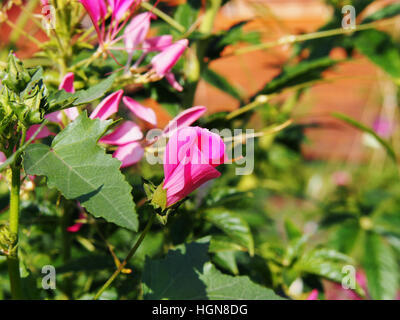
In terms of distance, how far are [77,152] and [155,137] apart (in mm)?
135

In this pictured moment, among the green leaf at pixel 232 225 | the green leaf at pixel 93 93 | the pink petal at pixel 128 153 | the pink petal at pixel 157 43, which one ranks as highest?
the pink petal at pixel 157 43

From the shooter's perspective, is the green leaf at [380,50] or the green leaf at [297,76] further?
the green leaf at [380,50]

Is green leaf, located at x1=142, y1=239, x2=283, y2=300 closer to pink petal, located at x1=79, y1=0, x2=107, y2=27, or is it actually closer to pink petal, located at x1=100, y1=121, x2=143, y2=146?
pink petal, located at x1=100, y1=121, x2=143, y2=146

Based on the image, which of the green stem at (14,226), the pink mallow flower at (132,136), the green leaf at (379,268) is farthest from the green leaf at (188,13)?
the green leaf at (379,268)

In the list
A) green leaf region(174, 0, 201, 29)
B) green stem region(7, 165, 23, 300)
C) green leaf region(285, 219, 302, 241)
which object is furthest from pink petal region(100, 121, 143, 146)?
green leaf region(285, 219, 302, 241)

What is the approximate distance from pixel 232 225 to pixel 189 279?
0.14 meters

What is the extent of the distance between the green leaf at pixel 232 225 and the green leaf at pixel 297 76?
18 cm

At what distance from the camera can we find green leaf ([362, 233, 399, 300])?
0.77m

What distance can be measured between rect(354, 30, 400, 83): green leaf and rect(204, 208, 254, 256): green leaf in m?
0.35

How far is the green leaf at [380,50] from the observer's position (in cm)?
73

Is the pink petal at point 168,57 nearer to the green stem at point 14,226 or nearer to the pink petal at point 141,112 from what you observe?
the pink petal at point 141,112

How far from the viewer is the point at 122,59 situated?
52 centimetres
